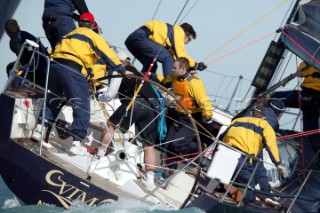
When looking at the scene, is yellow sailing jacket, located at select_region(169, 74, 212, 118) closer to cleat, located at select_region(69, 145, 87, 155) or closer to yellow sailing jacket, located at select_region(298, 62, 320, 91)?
cleat, located at select_region(69, 145, 87, 155)

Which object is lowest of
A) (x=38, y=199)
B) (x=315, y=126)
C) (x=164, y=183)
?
(x=38, y=199)

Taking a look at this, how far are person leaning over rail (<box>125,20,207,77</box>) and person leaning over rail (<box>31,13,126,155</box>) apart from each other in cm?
126

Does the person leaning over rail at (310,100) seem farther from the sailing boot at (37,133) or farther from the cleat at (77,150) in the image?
the sailing boot at (37,133)

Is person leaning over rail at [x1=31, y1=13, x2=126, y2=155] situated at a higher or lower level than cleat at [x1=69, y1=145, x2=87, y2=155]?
higher

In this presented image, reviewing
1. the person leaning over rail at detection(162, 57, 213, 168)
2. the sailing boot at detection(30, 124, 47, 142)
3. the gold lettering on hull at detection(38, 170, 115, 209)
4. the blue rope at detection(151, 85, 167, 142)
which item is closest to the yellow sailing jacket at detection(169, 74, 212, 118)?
the person leaning over rail at detection(162, 57, 213, 168)

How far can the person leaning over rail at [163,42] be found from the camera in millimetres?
8547

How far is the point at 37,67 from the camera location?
7699 mm

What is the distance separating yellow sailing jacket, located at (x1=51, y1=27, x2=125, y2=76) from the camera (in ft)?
23.8

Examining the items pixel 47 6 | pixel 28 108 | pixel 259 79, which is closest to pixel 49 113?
pixel 28 108

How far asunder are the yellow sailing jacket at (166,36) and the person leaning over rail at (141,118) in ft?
2.48

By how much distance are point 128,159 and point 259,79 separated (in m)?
2.92

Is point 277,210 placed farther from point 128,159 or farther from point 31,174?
point 31,174

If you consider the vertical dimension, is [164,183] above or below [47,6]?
below

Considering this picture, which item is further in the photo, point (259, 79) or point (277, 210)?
point (259, 79)
